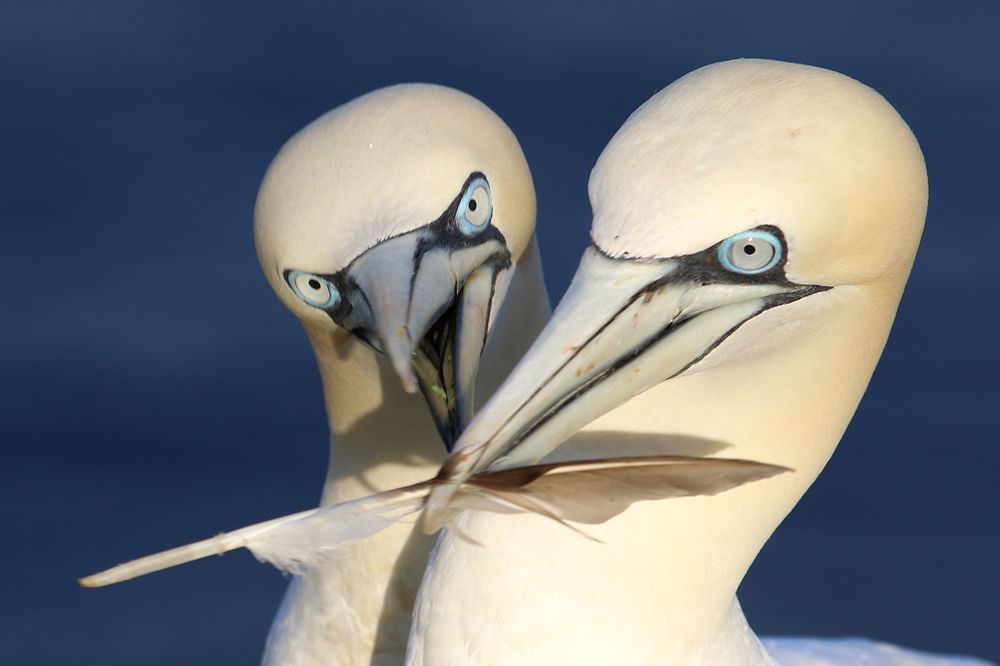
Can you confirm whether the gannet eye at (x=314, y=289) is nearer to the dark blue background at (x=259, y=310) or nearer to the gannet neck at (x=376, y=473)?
the gannet neck at (x=376, y=473)

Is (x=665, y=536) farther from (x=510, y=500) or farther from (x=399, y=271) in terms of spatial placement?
(x=399, y=271)

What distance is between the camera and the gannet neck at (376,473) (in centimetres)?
481

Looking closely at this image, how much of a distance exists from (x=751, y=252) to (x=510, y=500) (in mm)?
585

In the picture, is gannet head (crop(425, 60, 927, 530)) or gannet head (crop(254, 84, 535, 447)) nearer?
gannet head (crop(425, 60, 927, 530))

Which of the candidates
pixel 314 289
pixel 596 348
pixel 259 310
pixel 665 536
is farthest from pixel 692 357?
pixel 259 310

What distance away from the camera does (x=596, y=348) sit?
142 inches

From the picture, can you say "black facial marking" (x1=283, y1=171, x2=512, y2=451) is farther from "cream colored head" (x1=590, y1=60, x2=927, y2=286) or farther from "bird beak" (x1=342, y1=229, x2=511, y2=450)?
"cream colored head" (x1=590, y1=60, x2=927, y2=286)

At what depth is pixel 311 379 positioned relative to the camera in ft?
27.9

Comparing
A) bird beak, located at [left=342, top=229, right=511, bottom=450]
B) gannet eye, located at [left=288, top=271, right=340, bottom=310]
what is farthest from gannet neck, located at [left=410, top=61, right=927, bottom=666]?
gannet eye, located at [left=288, top=271, right=340, bottom=310]

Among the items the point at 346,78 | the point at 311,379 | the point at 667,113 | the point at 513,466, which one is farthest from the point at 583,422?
the point at 346,78

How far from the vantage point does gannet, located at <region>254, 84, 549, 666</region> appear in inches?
170

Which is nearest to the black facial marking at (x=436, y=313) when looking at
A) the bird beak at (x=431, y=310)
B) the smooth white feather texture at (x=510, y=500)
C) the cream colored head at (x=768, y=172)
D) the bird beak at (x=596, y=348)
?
the bird beak at (x=431, y=310)

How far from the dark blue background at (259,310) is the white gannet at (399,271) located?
10.9 feet

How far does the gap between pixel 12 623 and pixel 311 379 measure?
1502 mm
